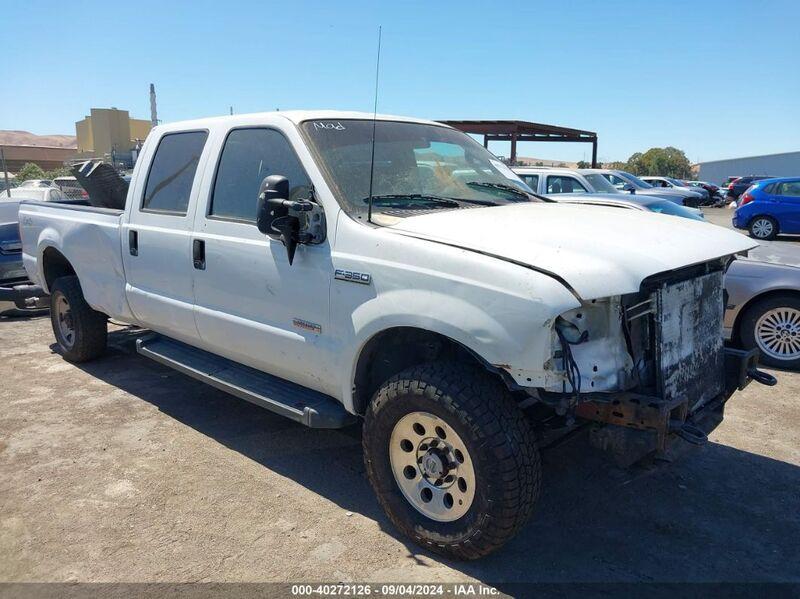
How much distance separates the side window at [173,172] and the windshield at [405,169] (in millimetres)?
1125

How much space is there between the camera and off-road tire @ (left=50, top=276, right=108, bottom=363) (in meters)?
5.77

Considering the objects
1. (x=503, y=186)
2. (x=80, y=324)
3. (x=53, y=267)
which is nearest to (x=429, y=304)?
(x=503, y=186)

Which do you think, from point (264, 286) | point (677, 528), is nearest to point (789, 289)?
point (677, 528)

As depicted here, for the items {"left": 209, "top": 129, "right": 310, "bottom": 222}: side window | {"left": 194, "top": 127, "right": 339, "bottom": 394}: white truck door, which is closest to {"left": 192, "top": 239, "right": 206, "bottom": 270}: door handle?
{"left": 194, "top": 127, "right": 339, "bottom": 394}: white truck door

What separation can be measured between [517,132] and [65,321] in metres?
16.0

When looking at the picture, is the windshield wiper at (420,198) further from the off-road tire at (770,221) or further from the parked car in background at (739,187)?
the parked car in background at (739,187)

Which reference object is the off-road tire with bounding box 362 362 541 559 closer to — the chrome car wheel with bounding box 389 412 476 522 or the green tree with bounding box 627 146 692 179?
the chrome car wheel with bounding box 389 412 476 522

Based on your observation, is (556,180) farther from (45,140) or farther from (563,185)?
(45,140)

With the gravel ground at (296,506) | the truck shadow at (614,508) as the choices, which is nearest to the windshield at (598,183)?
the gravel ground at (296,506)

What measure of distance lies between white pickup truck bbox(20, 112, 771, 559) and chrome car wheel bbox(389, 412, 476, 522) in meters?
0.01

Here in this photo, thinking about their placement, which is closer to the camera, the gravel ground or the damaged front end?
the damaged front end

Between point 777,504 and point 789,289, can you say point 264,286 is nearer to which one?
point 777,504

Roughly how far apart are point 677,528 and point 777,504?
0.72 meters

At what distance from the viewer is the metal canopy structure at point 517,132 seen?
61.8 ft
